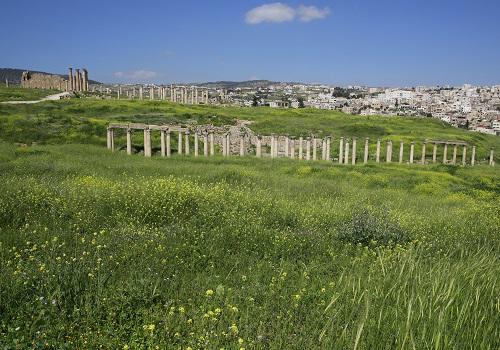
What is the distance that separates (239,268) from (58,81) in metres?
114

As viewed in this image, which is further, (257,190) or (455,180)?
(455,180)

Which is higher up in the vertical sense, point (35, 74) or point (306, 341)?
point (35, 74)

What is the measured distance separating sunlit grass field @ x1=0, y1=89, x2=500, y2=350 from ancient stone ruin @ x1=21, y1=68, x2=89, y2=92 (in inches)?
3453

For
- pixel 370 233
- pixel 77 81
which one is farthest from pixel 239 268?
pixel 77 81

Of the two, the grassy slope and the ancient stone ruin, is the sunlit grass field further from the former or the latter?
the ancient stone ruin

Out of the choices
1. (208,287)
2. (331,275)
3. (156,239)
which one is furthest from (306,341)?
(156,239)

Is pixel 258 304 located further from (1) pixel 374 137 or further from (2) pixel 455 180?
(1) pixel 374 137

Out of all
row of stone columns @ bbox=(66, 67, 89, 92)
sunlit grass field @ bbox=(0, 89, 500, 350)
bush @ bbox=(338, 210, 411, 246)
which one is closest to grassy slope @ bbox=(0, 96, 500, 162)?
sunlit grass field @ bbox=(0, 89, 500, 350)

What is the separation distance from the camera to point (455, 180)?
83.7 feet

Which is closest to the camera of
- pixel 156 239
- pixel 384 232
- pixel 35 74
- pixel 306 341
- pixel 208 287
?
pixel 306 341

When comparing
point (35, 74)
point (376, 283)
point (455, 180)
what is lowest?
point (455, 180)

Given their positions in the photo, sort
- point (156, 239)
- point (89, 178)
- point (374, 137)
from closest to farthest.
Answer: point (156, 239), point (89, 178), point (374, 137)

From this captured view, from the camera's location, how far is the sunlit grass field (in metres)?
5.46

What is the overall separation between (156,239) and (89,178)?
8796mm
